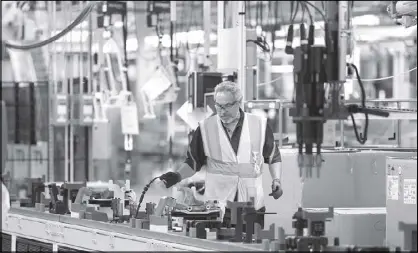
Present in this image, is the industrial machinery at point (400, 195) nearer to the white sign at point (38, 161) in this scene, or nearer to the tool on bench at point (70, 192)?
the tool on bench at point (70, 192)

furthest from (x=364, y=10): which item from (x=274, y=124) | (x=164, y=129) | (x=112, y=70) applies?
(x=112, y=70)

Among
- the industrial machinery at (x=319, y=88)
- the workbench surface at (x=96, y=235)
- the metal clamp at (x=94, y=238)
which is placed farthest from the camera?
the metal clamp at (x=94, y=238)

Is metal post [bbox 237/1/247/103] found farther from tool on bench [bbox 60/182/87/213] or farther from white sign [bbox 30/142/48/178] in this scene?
white sign [bbox 30/142/48/178]

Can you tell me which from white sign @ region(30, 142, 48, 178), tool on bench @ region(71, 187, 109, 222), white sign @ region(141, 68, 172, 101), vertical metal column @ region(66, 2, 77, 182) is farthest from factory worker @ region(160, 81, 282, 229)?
white sign @ region(30, 142, 48, 178)

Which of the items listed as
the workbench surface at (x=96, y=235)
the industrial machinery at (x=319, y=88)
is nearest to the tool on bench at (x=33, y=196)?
the workbench surface at (x=96, y=235)

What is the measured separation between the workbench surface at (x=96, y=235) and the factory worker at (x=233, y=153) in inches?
34.8

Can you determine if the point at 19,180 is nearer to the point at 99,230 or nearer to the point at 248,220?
the point at 99,230

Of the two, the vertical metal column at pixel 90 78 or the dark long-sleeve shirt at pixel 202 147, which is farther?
the vertical metal column at pixel 90 78

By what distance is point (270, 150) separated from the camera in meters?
8.28

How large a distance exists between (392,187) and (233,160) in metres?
1.77

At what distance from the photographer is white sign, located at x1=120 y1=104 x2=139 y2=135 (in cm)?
1243

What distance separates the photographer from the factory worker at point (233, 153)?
819cm

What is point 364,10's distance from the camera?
1927cm

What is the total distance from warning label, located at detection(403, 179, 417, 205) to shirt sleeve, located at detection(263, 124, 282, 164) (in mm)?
1776
